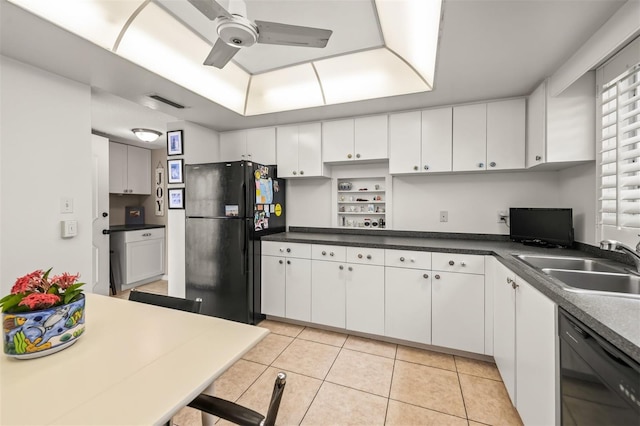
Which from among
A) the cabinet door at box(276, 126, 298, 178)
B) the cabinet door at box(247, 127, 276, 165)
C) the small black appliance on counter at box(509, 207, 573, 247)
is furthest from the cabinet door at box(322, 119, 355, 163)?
the small black appliance on counter at box(509, 207, 573, 247)

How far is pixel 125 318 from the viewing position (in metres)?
1.21

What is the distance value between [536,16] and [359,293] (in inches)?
88.9

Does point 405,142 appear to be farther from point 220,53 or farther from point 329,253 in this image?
point 220,53

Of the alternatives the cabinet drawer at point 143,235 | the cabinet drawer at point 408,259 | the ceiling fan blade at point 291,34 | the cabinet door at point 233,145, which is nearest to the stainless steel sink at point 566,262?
the cabinet drawer at point 408,259

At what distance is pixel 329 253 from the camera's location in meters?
2.64

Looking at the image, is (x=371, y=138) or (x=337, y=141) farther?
(x=337, y=141)

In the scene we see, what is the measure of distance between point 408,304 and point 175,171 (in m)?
2.97

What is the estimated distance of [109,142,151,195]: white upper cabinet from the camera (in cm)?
425

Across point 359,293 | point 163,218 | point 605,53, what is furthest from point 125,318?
point 163,218


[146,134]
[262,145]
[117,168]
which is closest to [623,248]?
[262,145]

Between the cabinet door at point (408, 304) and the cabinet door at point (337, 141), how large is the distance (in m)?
1.33

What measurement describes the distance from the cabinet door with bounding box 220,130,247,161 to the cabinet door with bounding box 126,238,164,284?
208 cm

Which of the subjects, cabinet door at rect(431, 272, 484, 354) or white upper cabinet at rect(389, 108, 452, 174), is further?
white upper cabinet at rect(389, 108, 452, 174)

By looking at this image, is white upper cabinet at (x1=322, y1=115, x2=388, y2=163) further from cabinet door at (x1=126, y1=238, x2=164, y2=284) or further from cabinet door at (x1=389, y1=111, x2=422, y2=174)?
cabinet door at (x1=126, y1=238, x2=164, y2=284)
